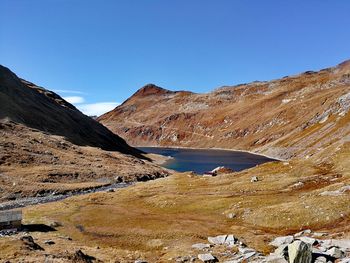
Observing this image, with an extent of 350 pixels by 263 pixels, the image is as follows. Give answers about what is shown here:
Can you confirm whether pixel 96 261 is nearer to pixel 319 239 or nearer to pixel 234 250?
pixel 234 250

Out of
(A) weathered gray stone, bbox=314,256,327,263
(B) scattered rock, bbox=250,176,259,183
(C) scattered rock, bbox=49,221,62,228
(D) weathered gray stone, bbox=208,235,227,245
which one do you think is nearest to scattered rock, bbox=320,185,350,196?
(D) weathered gray stone, bbox=208,235,227,245

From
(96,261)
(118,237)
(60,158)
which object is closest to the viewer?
(96,261)

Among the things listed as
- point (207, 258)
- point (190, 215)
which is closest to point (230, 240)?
point (207, 258)

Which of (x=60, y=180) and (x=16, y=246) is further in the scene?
(x=60, y=180)

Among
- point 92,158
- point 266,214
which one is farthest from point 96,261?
point 92,158

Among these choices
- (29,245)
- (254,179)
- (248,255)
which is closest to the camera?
(248,255)

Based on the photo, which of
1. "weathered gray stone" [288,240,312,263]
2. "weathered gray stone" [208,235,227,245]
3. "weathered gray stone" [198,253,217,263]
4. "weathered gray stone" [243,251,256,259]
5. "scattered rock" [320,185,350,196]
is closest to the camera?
"weathered gray stone" [288,240,312,263]

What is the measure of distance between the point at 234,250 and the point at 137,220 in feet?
84.9

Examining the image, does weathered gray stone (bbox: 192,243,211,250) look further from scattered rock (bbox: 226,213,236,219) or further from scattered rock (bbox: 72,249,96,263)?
scattered rock (bbox: 226,213,236,219)

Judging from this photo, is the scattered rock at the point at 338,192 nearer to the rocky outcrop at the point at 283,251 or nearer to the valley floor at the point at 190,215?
the valley floor at the point at 190,215

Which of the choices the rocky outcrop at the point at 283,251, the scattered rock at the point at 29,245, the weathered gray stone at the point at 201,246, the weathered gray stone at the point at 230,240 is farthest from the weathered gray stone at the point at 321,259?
the scattered rock at the point at 29,245

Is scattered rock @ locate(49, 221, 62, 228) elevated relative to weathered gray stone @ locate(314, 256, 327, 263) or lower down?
lower down

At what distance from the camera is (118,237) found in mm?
58969

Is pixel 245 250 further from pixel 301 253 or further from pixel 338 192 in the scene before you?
pixel 338 192
